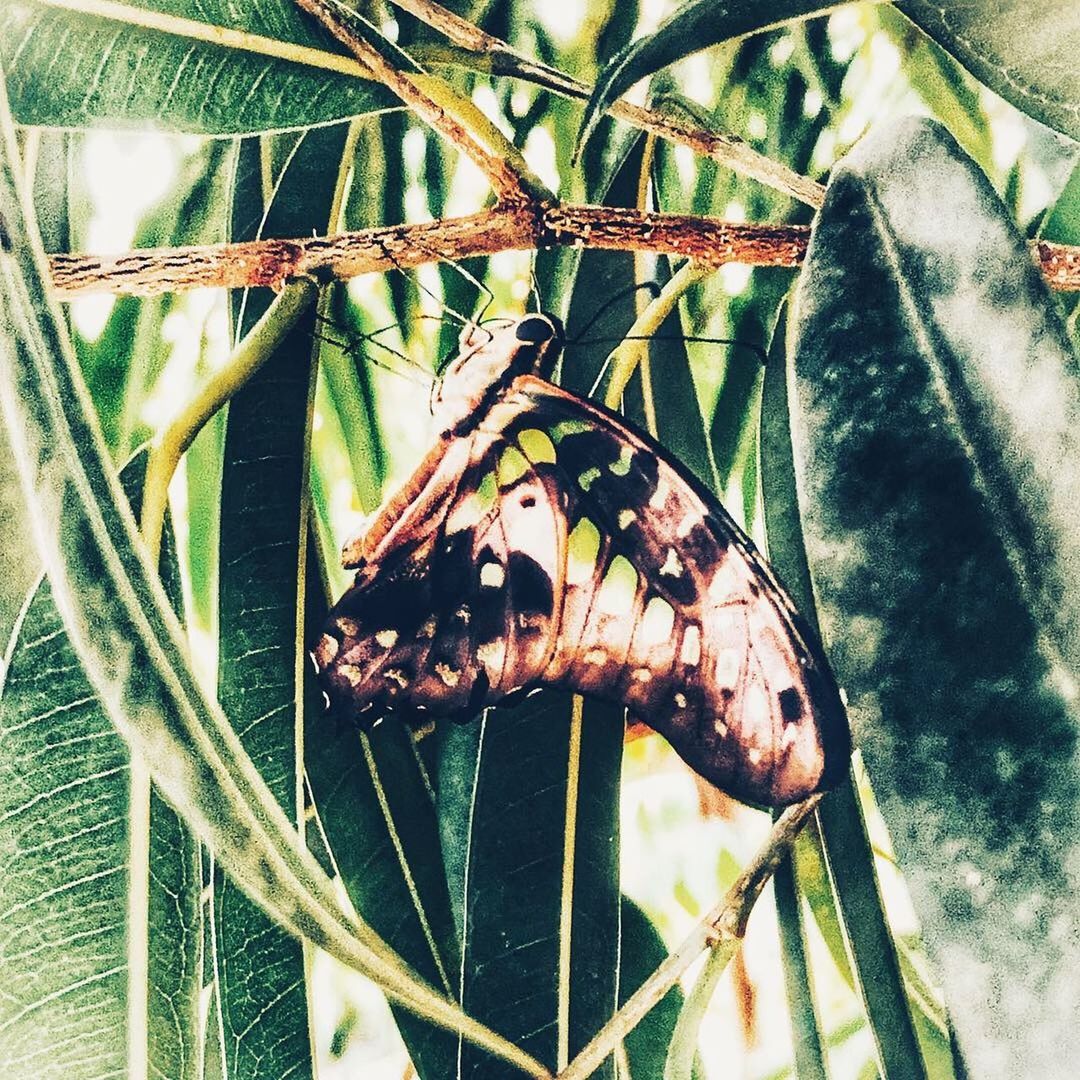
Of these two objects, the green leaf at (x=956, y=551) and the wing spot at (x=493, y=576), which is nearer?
the green leaf at (x=956, y=551)

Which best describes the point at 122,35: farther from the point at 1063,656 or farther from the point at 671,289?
the point at 1063,656

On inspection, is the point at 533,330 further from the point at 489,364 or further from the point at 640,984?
the point at 640,984

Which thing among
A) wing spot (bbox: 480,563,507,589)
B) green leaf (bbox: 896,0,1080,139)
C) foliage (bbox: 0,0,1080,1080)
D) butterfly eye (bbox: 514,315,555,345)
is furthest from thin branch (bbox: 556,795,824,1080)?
green leaf (bbox: 896,0,1080,139)

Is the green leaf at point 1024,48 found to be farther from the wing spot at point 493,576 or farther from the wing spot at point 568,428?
the wing spot at point 493,576

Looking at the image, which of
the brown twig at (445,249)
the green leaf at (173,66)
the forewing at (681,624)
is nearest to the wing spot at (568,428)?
the forewing at (681,624)

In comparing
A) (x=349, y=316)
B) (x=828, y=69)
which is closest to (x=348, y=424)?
(x=349, y=316)

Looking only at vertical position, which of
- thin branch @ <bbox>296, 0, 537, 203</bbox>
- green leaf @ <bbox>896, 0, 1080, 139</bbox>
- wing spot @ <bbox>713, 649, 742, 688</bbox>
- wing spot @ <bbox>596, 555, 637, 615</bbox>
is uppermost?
thin branch @ <bbox>296, 0, 537, 203</bbox>

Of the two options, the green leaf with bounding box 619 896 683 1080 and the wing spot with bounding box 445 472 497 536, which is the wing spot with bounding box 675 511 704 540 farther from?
the green leaf with bounding box 619 896 683 1080

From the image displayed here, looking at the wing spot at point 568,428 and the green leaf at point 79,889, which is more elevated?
the wing spot at point 568,428

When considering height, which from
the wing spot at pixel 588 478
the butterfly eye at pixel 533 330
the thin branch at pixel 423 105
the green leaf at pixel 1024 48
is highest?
the thin branch at pixel 423 105
